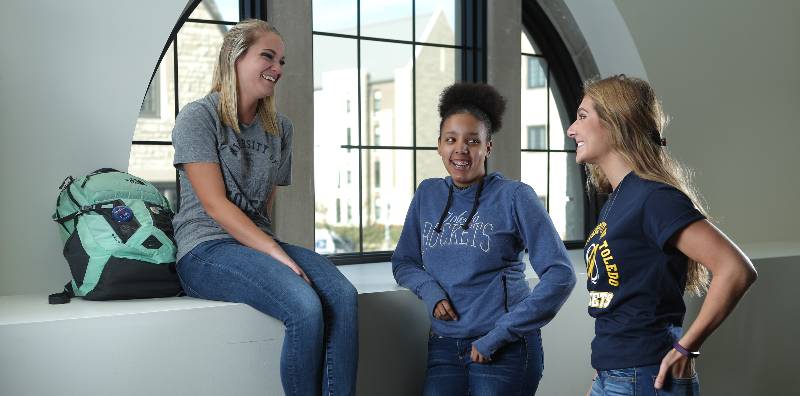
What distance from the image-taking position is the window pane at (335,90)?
39.4 metres

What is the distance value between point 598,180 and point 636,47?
225cm

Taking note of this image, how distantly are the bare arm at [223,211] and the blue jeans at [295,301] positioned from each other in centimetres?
3

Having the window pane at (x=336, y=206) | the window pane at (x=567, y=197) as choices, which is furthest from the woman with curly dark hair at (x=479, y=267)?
the window pane at (x=336, y=206)

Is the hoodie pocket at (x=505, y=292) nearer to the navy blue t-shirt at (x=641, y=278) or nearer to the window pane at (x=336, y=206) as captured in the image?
the navy blue t-shirt at (x=641, y=278)

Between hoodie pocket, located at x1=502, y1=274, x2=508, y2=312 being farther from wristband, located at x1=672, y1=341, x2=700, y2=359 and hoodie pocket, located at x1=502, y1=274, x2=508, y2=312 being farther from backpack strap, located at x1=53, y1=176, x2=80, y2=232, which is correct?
backpack strap, located at x1=53, y1=176, x2=80, y2=232

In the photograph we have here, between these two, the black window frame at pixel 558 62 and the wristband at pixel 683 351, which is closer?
the wristband at pixel 683 351

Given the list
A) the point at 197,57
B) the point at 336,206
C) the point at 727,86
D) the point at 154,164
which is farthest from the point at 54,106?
the point at 154,164

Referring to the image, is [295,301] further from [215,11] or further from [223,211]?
[215,11]

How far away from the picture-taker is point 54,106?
260cm

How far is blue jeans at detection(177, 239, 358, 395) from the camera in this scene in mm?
2254

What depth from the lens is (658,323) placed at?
70.0 inches

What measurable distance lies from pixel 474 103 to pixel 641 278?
3.24ft
